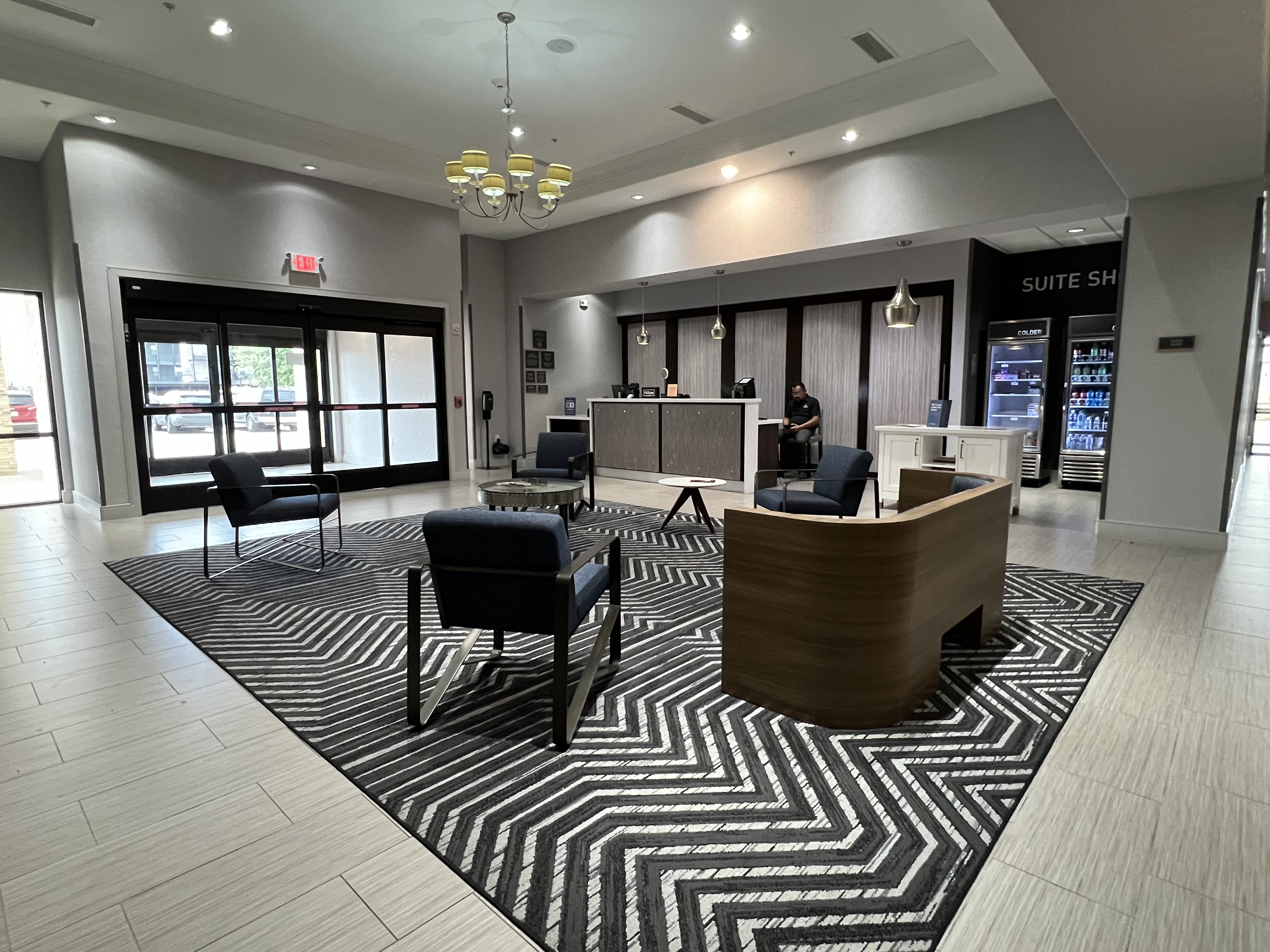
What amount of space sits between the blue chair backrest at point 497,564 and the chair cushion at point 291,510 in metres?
2.89

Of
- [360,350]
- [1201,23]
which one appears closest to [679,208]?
[360,350]

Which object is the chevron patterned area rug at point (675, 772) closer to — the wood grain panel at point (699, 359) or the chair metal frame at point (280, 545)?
the chair metal frame at point (280, 545)

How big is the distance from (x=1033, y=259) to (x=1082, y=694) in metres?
8.90

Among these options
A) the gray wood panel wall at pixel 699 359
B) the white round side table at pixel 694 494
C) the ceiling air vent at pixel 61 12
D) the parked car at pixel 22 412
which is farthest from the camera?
the gray wood panel wall at pixel 699 359

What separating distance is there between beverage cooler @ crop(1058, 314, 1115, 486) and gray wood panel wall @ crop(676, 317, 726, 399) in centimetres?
510

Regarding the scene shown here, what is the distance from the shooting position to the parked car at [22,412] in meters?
8.04

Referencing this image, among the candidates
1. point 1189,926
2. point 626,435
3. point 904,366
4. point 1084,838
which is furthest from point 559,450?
point 1189,926

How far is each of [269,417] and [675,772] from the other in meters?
7.43

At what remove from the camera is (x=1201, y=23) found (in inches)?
110

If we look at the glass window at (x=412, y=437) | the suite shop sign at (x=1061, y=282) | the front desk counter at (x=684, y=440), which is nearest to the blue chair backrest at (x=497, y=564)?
the front desk counter at (x=684, y=440)

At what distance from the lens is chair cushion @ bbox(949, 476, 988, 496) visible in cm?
362

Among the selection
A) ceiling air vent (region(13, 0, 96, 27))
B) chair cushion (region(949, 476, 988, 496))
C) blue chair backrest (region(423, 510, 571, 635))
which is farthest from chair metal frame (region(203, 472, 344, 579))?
chair cushion (region(949, 476, 988, 496))

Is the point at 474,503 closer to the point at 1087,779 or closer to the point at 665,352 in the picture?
the point at 665,352

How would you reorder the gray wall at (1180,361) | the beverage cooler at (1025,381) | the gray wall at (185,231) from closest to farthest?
1. the gray wall at (1180,361)
2. the gray wall at (185,231)
3. the beverage cooler at (1025,381)
